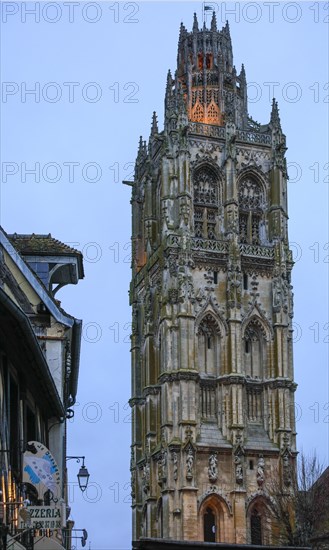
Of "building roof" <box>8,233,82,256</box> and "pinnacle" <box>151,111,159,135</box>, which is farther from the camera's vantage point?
"pinnacle" <box>151,111,159,135</box>

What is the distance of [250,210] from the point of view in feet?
285

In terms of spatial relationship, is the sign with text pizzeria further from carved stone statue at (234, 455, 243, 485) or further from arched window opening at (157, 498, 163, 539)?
arched window opening at (157, 498, 163, 539)

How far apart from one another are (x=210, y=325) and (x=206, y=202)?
31.9ft

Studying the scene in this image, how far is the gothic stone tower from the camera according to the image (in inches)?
3027

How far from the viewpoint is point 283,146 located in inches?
3462

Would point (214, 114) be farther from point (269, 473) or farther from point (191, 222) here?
point (269, 473)

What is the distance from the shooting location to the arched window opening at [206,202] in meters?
84.6

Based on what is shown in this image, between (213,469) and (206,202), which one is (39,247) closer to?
(213,469)

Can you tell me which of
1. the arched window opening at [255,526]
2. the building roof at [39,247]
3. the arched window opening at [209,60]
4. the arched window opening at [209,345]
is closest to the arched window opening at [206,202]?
the arched window opening at [209,345]

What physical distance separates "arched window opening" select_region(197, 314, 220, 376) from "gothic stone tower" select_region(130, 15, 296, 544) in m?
0.07

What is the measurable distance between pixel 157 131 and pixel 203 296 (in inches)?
602

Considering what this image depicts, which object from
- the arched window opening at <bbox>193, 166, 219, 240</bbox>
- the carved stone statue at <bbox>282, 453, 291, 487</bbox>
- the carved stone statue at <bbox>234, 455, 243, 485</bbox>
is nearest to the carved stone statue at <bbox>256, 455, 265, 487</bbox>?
the carved stone statue at <bbox>282, 453, 291, 487</bbox>

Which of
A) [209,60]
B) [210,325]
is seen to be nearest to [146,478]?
[210,325]

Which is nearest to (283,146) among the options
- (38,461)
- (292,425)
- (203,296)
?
(203,296)
